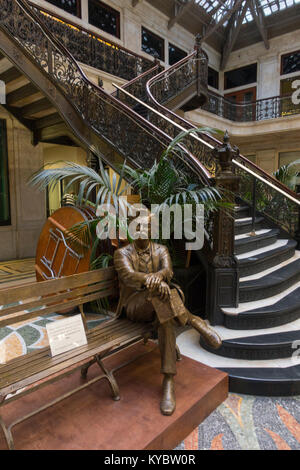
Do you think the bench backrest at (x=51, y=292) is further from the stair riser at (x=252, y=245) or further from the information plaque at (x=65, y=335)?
the stair riser at (x=252, y=245)

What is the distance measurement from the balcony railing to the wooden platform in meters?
11.2

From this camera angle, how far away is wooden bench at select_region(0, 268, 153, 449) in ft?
5.41

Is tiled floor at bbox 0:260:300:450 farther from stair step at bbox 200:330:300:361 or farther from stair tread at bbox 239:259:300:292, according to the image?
stair tread at bbox 239:259:300:292

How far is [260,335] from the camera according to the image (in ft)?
9.04

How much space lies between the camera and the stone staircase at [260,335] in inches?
91.8

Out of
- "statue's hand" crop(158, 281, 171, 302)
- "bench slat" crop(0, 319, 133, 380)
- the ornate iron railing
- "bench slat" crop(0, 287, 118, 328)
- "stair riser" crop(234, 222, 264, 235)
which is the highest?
the ornate iron railing

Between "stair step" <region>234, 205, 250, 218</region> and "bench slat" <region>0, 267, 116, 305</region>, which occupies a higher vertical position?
"stair step" <region>234, 205, 250, 218</region>

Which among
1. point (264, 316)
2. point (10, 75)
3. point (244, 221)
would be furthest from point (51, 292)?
point (10, 75)

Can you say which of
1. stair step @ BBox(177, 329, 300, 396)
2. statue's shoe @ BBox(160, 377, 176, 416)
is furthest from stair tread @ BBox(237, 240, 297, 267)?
statue's shoe @ BBox(160, 377, 176, 416)

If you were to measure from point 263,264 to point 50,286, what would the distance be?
2.81 metres

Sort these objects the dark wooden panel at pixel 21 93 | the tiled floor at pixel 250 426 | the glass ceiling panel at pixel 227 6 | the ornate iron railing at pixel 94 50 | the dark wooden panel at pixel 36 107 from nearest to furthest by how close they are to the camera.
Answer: the tiled floor at pixel 250 426
the dark wooden panel at pixel 21 93
the dark wooden panel at pixel 36 107
the ornate iron railing at pixel 94 50
the glass ceiling panel at pixel 227 6

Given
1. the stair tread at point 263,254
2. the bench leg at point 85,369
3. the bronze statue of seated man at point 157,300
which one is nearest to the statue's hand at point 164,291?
the bronze statue of seated man at point 157,300

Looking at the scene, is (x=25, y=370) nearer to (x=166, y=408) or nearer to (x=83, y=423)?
(x=83, y=423)

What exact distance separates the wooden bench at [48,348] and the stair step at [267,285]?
51.6 inches
